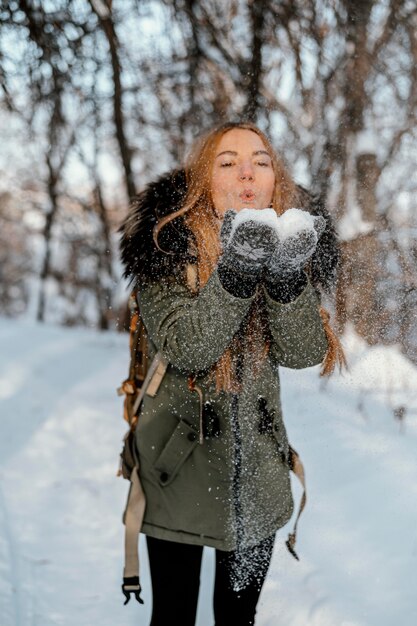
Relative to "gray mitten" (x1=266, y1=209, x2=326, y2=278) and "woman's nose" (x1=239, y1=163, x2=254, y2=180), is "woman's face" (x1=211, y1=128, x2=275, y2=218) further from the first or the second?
"gray mitten" (x1=266, y1=209, x2=326, y2=278)

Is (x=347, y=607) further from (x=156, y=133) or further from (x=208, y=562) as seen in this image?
(x=156, y=133)

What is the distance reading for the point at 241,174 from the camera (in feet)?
4.94

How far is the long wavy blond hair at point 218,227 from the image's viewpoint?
142cm

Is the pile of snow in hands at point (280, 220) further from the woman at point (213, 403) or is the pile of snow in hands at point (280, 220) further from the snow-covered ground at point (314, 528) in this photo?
the snow-covered ground at point (314, 528)

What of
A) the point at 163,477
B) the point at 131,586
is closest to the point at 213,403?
the point at 163,477

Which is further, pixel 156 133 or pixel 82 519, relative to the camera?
pixel 156 133

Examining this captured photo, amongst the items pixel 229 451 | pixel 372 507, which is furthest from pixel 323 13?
pixel 229 451

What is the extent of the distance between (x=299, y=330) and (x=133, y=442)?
56cm

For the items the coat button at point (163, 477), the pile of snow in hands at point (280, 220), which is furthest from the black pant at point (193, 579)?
the pile of snow in hands at point (280, 220)

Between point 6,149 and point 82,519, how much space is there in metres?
7.92

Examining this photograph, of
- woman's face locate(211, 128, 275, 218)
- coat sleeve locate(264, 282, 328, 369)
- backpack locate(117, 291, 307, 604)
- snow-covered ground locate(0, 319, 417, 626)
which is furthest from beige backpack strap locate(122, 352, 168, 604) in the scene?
snow-covered ground locate(0, 319, 417, 626)

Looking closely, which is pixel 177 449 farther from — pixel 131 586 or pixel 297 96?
pixel 297 96

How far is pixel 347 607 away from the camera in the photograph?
2096 mm

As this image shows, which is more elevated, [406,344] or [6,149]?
[6,149]
